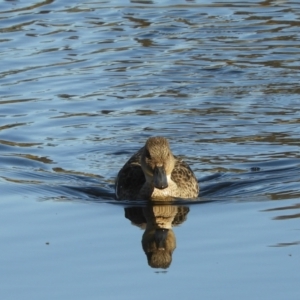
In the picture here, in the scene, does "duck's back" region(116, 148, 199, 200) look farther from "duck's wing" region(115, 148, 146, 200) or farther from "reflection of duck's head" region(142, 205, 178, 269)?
"reflection of duck's head" region(142, 205, 178, 269)

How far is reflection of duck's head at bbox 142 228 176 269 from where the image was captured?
10.7 metres

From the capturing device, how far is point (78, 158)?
590 inches

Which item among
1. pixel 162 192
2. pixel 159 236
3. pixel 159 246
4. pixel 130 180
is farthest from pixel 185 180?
pixel 159 246

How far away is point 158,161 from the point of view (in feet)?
43.1

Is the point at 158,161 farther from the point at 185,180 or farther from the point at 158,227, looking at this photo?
the point at 158,227

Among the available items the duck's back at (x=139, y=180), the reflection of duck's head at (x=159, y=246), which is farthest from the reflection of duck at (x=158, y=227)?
the duck's back at (x=139, y=180)

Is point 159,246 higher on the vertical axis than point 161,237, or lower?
higher

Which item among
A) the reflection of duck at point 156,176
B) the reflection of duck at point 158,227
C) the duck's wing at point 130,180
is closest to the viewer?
the reflection of duck at point 158,227

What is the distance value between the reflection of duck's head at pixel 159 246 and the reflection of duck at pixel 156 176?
3.68 ft

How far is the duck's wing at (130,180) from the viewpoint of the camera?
1356cm

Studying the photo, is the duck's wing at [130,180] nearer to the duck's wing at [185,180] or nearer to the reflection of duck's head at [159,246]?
the duck's wing at [185,180]

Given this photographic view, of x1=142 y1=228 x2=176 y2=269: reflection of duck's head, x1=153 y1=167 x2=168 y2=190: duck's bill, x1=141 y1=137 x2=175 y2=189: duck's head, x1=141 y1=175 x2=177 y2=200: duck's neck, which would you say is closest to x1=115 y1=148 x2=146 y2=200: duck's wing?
x1=141 y1=175 x2=177 y2=200: duck's neck

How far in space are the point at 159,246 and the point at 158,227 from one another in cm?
99

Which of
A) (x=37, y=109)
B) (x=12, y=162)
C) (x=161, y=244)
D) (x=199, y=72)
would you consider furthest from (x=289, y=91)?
(x=161, y=244)
